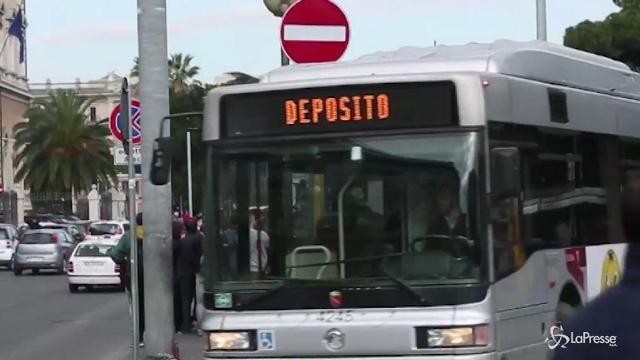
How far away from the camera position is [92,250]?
3119cm

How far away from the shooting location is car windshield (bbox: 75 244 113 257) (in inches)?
1214

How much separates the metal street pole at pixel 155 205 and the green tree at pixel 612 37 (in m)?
26.2

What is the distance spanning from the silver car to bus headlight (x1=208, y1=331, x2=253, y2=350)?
33049mm

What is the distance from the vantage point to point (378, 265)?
8.22m

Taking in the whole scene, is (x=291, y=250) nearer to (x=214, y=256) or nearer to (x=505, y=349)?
(x=214, y=256)

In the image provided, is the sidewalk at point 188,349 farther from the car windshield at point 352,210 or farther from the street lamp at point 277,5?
the car windshield at point 352,210

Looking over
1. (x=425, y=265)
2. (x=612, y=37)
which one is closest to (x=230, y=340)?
(x=425, y=265)

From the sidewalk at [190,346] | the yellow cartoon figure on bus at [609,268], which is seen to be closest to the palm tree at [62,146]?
the sidewalk at [190,346]

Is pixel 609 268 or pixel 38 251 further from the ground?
pixel 609 268

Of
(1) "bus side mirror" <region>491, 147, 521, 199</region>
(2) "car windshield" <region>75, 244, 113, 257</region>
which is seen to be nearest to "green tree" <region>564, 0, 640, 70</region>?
(2) "car windshield" <region>75, 244, 113, 257</region>

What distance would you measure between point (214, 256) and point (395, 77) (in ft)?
5.91

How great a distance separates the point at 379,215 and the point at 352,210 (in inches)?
7.5

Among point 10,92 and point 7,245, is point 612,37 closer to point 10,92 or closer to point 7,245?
point 7,245

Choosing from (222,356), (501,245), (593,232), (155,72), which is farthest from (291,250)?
Result: (155,72)
